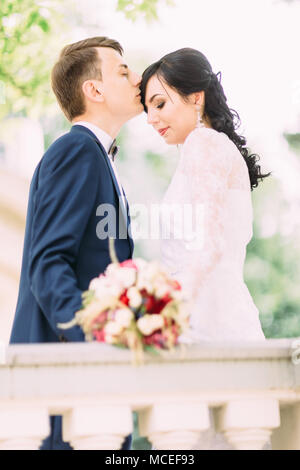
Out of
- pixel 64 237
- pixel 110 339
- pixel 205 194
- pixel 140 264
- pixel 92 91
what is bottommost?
pixel 110 339

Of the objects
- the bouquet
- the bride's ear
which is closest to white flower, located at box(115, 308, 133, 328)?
the bouquet

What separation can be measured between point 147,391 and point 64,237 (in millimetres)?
937

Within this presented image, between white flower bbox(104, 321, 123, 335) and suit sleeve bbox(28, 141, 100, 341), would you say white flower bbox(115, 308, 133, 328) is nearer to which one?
white flower bbox(104, 321, 123, 335)

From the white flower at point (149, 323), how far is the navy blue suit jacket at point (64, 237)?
53 cm

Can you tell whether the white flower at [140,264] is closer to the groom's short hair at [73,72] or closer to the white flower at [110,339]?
the white flower at [110,339]

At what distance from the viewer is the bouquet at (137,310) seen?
8.31ft

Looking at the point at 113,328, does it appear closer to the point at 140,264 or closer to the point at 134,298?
the point at 134,298

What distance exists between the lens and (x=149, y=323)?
100 inches

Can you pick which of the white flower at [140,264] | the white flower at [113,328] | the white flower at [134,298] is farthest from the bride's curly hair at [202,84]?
the white flower at [113,328]

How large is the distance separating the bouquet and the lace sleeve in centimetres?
66

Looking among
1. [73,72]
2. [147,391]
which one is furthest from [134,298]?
[73,72]

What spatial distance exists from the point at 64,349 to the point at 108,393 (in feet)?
0.63

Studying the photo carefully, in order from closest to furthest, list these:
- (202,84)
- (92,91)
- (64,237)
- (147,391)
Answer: (147,391) < (64,237) < (92,91) < (202,84)

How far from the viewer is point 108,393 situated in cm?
250
